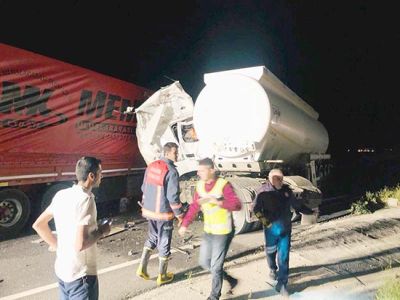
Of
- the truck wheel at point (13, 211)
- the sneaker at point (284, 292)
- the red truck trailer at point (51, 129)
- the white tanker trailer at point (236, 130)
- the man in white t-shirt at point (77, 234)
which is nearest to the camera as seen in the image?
the man in white t-shirt at point (77, 234)

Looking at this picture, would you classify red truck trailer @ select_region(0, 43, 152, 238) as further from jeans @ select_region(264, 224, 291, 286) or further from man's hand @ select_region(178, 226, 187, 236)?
jeans @ select_region(264, 224, 291, 286)

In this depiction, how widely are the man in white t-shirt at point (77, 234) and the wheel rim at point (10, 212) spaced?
490 cm

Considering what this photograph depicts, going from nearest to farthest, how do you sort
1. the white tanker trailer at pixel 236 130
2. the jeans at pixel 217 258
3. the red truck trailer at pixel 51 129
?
the jeans at pixel 217 258 → the red truck trailer at pixel 51 129 → the white tanker trailer at pixel 236 130

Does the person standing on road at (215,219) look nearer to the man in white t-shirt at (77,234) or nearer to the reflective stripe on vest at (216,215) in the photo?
the reflective stripe on vest at (216,215)

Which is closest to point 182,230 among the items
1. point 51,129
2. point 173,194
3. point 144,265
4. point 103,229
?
point 173,194

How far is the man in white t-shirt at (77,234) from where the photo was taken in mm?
2457

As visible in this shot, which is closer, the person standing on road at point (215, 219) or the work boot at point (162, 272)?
the person standing on road at point (215, 219)

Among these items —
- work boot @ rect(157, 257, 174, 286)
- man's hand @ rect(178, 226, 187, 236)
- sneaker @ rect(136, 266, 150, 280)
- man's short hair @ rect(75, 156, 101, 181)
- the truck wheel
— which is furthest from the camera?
the truck wheel

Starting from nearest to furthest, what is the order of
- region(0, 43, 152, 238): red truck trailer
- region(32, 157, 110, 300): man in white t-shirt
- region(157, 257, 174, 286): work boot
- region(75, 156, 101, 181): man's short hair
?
region(32, 157, 110, 300): man in white t-shirt < region(75, 156, 101, 181): man's short hair < region(157, 257, 174, 286): work boot < region(0, 43, 152, 238): red truck trailer

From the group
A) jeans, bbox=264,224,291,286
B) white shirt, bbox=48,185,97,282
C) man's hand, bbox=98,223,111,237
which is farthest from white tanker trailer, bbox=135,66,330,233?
white shirt, bbox=48,185,97,282

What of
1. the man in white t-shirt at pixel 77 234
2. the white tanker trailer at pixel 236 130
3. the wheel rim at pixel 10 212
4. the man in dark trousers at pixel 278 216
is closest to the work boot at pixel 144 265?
the man in dark trousers at pixel 278 216

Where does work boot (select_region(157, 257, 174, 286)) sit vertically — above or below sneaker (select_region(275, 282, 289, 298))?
above

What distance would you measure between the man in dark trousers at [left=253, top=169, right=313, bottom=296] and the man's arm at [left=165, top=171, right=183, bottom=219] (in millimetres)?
905

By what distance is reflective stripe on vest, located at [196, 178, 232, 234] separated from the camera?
3947 millimetres
